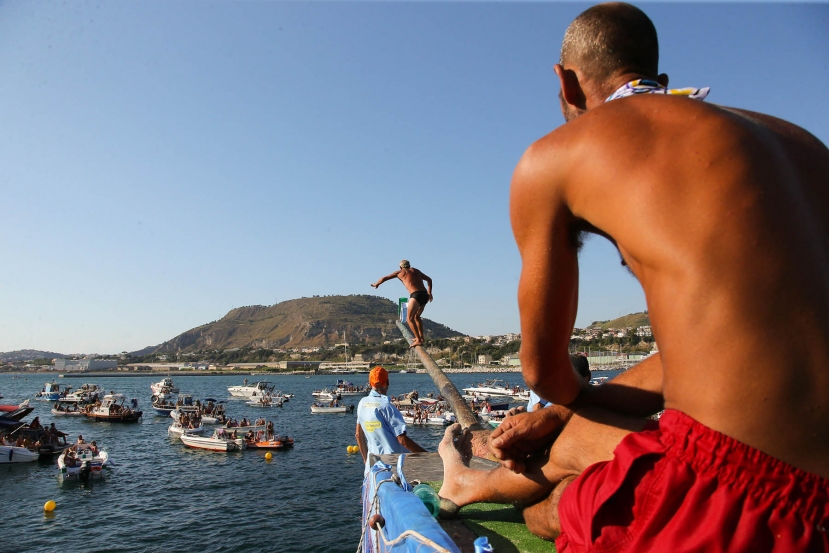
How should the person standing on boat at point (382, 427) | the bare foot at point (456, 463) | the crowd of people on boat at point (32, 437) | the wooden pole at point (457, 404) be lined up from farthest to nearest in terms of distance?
the crowd of people on boat at point (32, 437) < the person standing on boat at point (382, 427) < the wooden pole at point (457, 404) < the bare foot at point (456, 463)

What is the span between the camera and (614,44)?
1889 mm

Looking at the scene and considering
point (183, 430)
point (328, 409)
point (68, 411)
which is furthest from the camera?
point (328, 409)

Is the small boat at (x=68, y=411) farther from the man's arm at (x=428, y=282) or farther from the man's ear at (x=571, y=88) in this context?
the man's ear at (x=571, y=88)

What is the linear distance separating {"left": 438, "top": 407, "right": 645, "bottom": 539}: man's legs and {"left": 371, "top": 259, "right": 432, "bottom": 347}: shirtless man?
12.7 ft

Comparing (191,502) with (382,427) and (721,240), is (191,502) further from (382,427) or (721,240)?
(721,240)

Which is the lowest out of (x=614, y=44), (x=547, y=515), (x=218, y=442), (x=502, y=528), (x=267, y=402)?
(x=267, y=402)

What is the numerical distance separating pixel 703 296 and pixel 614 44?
1.00 metres

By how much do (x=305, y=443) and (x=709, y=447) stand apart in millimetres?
45026

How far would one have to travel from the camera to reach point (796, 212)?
130 centimetres

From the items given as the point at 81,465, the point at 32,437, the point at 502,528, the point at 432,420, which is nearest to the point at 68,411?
the point at 32,437

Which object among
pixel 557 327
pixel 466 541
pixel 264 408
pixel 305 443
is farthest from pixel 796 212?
pixel 264 408

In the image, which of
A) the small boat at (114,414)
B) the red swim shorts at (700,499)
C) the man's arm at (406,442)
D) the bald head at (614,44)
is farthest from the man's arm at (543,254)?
the small boat at (114,414)

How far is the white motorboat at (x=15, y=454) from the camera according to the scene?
33.3 metres

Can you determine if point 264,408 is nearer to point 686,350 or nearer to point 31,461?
point 31,461
